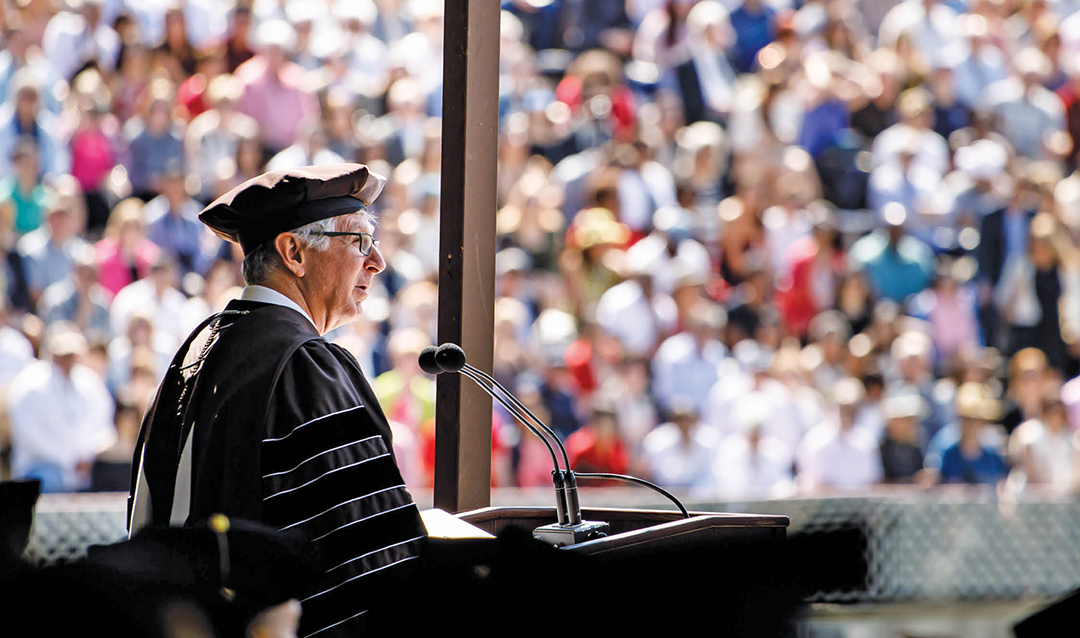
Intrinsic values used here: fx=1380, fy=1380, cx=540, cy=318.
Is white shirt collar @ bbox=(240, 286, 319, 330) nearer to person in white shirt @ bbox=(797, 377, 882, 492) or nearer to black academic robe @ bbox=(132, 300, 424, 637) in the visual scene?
black academic robe @ bbox=(132, 300, 424, 637)

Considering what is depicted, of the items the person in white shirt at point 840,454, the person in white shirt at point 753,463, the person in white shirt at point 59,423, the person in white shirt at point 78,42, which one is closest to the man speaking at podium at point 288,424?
the person in white shirt at point 59,423

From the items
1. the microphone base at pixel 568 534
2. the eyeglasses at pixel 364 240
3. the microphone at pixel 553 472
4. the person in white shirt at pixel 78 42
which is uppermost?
the person in white shirt at pixel 78 42

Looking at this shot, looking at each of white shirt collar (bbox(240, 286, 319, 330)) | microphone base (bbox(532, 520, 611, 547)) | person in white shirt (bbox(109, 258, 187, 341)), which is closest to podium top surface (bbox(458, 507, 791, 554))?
microphone base (bbox(532, 520, 611, 547))

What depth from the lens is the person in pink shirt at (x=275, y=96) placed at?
852 cm

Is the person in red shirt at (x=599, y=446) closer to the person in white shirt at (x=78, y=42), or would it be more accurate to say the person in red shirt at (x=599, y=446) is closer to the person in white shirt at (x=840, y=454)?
the person in white shirt at (x=840, y=454)

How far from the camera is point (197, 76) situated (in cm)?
869

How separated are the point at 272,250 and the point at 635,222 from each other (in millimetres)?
5995

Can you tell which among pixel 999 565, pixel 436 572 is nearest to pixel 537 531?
pixel 436 572

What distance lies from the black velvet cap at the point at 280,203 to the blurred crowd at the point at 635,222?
4.34 meters

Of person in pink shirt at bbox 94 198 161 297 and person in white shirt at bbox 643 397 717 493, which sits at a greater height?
person in pink shirt at bbox 94 198 161 297

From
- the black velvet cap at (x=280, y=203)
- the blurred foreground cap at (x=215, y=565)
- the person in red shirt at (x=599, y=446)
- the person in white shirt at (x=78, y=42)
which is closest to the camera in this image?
the blurred foreground cap at (x=215, y=565)

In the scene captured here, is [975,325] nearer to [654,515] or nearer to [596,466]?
[596,466]

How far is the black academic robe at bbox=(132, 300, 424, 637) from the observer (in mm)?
2328

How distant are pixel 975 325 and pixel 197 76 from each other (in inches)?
201
